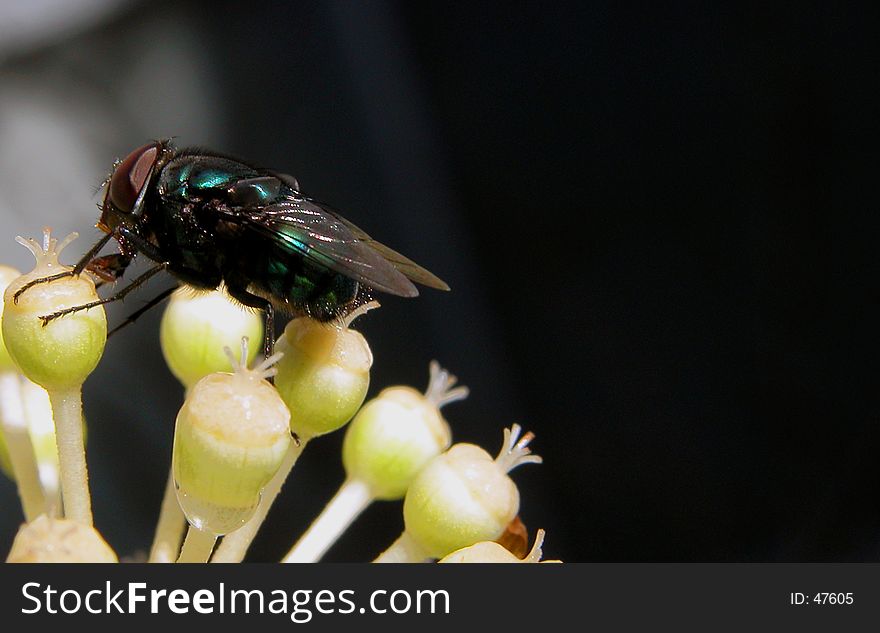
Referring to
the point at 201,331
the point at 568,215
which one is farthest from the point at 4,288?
the point at 568,215

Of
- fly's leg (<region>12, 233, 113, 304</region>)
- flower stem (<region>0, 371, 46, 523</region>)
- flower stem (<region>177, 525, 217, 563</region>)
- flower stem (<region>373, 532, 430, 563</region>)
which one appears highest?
fly's leg (<region>12, 233, 113, 304</region>)

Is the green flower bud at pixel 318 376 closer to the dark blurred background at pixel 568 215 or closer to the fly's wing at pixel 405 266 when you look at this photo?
the fly's wing at pixel 405 266

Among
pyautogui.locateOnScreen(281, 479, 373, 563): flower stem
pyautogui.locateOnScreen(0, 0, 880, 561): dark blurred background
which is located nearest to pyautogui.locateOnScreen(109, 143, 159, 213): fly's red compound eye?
pyautogui.locateOnScreen(281, 479, 373, 563): flower stem

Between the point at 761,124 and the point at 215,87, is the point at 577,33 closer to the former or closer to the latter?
the point at 761,124

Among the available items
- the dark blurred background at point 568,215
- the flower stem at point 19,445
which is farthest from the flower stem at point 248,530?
the dark blurred background at point 568,215

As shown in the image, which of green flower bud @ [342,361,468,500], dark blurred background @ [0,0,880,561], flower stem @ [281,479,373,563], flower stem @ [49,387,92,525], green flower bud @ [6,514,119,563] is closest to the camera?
green flower bud @ [6,514,119,563]

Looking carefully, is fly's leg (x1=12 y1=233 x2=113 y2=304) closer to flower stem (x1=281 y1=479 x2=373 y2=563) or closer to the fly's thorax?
the fly's thorax

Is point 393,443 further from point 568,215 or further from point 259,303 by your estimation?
point 568,215
